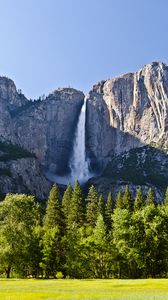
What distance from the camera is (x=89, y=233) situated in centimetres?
8138

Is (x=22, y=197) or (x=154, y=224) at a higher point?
(x=22, y=197)

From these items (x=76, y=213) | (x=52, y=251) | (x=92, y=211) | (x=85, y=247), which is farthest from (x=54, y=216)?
(x=85, y=247)

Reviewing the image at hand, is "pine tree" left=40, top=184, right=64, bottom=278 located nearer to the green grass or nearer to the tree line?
the tree line

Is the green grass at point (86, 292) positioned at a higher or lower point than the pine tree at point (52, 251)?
lower

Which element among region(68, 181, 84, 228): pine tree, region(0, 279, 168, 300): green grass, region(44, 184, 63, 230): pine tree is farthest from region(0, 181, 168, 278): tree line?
region(0, 279, 168, 300): green grass

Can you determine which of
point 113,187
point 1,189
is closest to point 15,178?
point 1,189

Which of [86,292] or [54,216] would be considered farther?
[54,216]

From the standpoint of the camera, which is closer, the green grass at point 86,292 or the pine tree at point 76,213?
the green grass at point 86,292

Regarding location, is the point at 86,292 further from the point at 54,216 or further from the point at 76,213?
the point at 76,213

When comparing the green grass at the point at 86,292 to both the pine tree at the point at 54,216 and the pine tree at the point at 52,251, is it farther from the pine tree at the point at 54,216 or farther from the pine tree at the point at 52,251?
the pine tree at the point at 54,216

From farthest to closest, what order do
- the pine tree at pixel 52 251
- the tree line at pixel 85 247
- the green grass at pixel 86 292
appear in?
the pine tree at pixel 52 251 < the tree line at pixel 85 247 < the green grass at pixel 86 292

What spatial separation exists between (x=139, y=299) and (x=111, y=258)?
4989 centimetres

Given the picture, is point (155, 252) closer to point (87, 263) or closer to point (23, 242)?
point (87, 263)

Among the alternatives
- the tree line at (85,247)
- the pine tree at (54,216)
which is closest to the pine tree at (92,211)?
the pine tree at (54,216)
